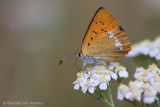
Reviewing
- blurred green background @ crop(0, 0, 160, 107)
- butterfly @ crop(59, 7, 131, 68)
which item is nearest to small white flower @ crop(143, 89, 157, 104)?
butterfly @ crop(59, 7, 131, 68)

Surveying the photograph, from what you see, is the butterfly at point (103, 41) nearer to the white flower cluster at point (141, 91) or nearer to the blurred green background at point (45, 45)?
the white flower cluster at point (141, 91)

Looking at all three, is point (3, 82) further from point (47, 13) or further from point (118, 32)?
point (118, 32)

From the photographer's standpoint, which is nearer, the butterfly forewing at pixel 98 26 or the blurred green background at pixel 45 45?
the butterfly forewing at pixel 98 26

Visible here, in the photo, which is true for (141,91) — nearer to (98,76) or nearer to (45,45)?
(98,76)

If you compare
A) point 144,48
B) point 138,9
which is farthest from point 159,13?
point 144,48

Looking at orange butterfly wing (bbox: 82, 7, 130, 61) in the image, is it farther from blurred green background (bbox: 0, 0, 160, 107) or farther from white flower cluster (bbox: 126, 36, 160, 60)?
blurred green background (bbox: 0, 0, 160, 107)

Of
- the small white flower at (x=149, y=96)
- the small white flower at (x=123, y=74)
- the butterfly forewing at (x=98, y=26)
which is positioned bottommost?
the small white flower at (x=149, y=96)

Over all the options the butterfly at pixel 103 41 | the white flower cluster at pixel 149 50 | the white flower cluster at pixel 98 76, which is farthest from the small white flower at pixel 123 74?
the white flower cluster at pixel 149 50
